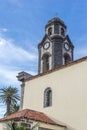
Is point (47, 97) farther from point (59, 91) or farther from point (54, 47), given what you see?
point (54, 47)

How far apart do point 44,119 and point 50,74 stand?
428cm

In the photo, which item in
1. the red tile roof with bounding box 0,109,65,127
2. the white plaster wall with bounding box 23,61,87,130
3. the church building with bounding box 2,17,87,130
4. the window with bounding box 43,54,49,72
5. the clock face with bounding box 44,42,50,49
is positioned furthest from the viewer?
the clock face with bounding box 44,42,50,49

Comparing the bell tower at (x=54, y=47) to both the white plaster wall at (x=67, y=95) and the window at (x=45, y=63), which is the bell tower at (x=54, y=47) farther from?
the white plaster wall at (x=67, y=95)

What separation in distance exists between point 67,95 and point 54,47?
26.6ft

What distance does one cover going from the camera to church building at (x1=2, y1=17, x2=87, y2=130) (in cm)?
2179

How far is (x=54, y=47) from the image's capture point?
29953 mm

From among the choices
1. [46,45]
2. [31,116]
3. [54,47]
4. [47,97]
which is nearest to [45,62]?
[54,47]

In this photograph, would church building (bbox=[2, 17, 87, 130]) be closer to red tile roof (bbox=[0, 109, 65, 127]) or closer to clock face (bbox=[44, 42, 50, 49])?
red tile roof (bbox=[0, 109, 65, 127])

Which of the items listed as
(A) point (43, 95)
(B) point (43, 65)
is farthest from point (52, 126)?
(B) point (43, 65)

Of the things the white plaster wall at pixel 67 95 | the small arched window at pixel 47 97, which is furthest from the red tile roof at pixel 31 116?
the small arched window at pixel 47 97

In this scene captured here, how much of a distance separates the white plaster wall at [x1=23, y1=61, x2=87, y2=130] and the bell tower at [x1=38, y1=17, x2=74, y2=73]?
4333 millimetres

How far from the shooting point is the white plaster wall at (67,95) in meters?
21.6

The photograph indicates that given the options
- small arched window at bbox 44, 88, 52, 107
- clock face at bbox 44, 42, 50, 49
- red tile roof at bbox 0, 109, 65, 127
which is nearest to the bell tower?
clock face at bbox 44, 42, 50, 49

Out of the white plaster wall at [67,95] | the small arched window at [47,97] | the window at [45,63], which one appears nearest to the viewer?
the white plaster wall at [67,95]
